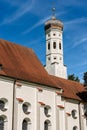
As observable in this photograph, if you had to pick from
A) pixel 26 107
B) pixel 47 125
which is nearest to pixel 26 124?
pixel 26 107

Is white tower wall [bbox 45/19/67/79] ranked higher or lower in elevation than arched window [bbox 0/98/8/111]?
higher

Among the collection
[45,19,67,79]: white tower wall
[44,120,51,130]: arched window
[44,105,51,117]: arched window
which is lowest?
[44,120,51,130]: arched window

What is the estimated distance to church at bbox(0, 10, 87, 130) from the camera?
3241 centimetres

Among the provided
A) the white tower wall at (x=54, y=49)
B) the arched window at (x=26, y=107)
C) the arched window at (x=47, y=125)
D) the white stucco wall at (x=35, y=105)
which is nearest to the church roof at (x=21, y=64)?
the white stucco wall at (x=35, y=105)

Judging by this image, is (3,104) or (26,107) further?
(26,107)

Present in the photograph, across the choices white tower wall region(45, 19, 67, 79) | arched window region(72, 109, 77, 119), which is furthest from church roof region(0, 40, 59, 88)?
white tower wall region(45, 19, 67, 79)

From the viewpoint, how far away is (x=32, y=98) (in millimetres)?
34656

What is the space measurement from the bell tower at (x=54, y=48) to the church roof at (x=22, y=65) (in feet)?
108

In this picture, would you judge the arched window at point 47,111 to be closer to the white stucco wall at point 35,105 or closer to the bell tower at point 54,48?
the white stucco wall at point 35,105

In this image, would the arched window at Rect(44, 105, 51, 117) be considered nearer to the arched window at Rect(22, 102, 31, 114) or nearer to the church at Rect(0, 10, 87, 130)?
the church at Rect(0, 10, 87, 130)

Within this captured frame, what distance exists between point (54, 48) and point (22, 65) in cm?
4151

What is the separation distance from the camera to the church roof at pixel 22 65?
34344 mm

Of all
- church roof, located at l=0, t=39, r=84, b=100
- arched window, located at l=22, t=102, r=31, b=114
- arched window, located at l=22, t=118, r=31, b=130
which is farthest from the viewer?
church roof, located at l=0, t=39, r=84, b=100

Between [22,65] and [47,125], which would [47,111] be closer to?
[47,125]
